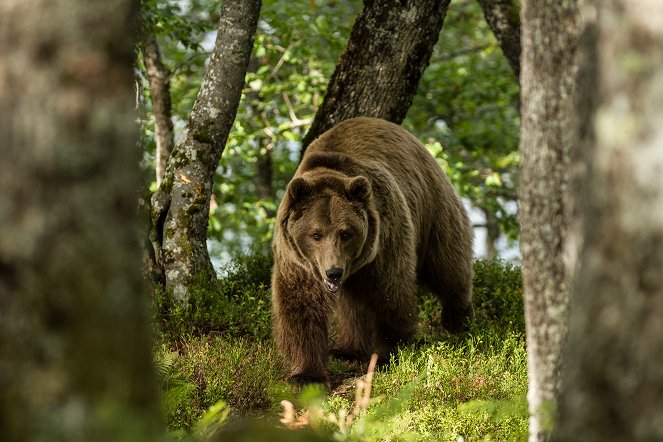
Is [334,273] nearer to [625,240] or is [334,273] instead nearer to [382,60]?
[382,60]

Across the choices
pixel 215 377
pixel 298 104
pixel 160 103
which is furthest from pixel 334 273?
pixel 298 104

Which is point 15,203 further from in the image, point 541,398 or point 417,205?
point 417,205

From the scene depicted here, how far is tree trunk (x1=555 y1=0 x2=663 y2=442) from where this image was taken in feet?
7.61

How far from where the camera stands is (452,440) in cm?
516

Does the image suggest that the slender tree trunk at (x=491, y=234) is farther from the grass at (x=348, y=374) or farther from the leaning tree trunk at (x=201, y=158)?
the leaning tree trunk at (x=201, y=158)

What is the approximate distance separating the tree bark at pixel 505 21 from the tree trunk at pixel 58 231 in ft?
31.4

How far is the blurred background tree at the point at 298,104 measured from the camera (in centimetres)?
1355

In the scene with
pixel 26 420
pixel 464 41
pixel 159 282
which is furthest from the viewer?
pixel 464 41

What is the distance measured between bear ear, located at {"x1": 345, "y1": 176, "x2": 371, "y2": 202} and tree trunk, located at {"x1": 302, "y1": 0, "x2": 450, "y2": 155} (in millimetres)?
2639

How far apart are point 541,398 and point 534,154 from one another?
0.98 meters

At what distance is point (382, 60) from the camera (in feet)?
31.9

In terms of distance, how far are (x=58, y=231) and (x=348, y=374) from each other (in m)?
5.53

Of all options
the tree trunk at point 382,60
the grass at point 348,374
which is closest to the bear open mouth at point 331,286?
the grass at point 348,374

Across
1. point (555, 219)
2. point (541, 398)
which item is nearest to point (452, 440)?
point (541, 398)
